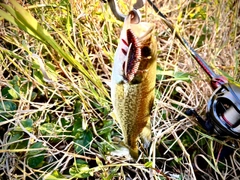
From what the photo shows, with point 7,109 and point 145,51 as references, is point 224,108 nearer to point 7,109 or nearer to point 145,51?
point 145,51

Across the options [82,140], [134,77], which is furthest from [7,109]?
[134,77]

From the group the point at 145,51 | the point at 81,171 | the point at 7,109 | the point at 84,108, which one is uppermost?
the point at 145,51

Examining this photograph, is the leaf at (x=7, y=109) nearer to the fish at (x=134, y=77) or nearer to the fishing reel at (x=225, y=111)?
the fish at (x=134, y=77)

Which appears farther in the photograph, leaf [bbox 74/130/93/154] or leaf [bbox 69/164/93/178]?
leaf [bbox 74/130/93/154]

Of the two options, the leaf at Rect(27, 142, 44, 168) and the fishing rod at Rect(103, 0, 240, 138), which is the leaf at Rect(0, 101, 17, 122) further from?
the fishing rod at Rect(103, 0, 240, 138)

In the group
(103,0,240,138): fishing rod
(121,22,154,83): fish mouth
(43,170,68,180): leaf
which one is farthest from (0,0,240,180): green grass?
(121,22,154,83): fish mouth

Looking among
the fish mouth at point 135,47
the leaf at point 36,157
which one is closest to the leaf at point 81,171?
the leaf at point 36,157
